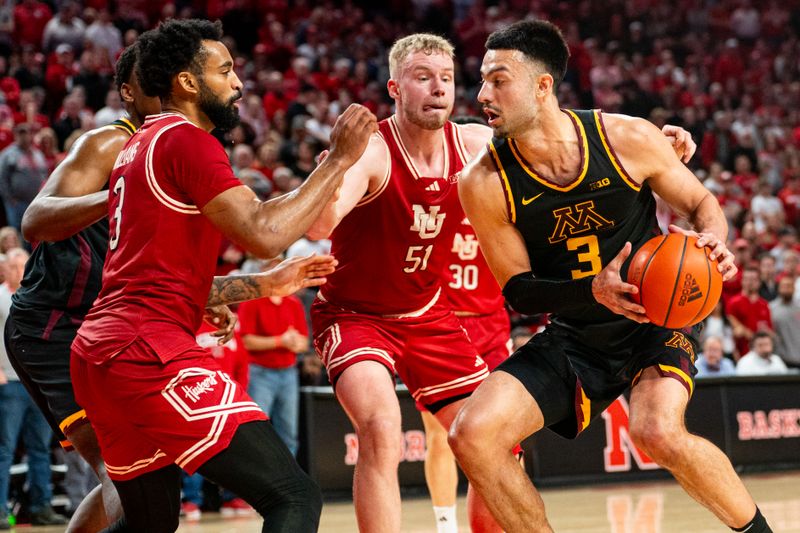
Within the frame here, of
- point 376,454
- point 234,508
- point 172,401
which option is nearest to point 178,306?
point 172,401

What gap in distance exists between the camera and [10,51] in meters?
14.0

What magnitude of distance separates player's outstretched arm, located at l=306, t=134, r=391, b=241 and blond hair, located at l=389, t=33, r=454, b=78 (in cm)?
40

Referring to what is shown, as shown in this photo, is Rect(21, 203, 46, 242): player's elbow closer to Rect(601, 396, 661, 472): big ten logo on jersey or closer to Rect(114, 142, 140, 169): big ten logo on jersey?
Rect(114, 142, 140, 169): big ten logo on jersey

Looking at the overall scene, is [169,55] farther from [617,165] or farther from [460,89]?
[460,89]

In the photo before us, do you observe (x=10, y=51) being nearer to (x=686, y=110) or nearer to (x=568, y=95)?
(x=568, y=95)

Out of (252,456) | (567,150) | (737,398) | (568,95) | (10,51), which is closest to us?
(252,456)

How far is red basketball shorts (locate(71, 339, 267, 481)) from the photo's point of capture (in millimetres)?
3557

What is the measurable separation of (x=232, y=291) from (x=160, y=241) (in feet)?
1.90

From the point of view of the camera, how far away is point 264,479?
3.53 metres

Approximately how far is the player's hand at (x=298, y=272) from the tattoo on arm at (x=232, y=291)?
0.60 ft

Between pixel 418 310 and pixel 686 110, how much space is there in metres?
13.5

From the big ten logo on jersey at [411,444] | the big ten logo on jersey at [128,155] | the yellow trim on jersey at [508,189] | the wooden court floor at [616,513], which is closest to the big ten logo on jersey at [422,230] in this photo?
the yellow trim on jersey at [508,189]

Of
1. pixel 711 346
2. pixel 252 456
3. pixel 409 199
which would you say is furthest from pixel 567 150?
pixel 711 346

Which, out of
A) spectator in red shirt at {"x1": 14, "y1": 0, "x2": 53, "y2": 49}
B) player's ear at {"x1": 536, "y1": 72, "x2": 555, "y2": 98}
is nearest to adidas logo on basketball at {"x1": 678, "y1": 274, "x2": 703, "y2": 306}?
player's ear at {"x1": 536, "y1": 72, "x2": 555, "y2": 98}
